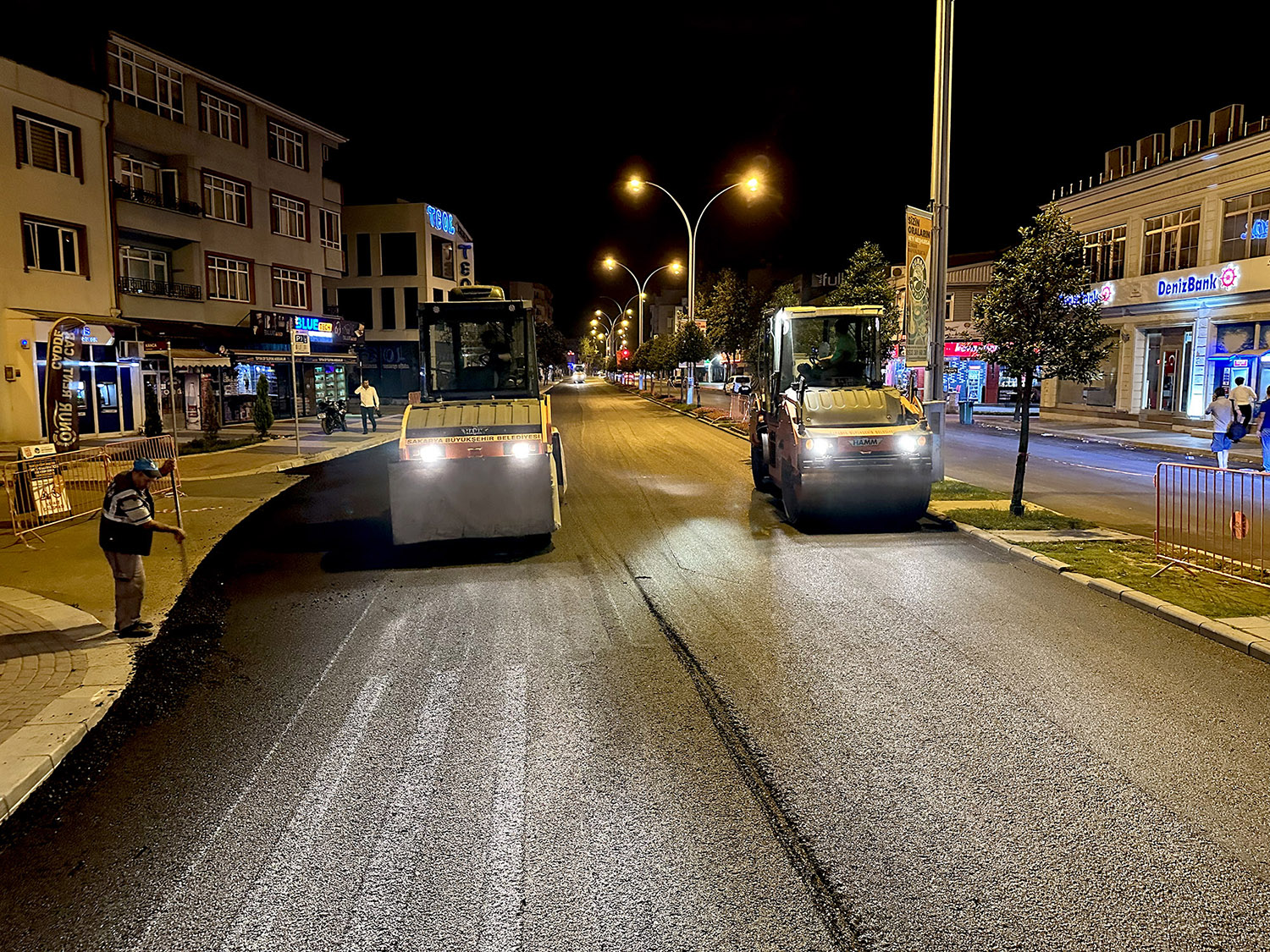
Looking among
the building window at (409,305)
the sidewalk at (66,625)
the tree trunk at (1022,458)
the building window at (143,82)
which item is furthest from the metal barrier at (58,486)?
the building window at (409,305)

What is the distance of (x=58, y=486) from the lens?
12.8 meters

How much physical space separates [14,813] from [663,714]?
145 inches

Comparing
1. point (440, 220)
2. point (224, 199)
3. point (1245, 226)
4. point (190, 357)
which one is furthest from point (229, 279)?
point (1245, 226)

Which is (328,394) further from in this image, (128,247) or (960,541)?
(960,541)

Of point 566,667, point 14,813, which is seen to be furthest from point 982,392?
point 14,813

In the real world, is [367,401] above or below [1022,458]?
above

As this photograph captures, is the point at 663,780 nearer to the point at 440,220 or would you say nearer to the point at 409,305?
the point at 409,305

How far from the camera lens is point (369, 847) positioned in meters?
4.28

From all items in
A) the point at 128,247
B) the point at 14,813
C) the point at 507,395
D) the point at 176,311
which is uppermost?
the point at 128,247

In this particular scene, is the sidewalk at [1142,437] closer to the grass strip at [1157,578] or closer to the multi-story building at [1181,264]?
the multi-story building at [1181,264]

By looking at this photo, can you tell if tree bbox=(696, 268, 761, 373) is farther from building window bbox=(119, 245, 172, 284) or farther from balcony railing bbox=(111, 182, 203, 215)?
building window bbox=(119, 245, 172, 284)

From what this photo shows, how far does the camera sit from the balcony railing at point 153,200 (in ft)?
92.9

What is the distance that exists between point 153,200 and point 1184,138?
35142 millimetres

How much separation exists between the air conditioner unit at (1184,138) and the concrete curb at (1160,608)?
26.8 meters
